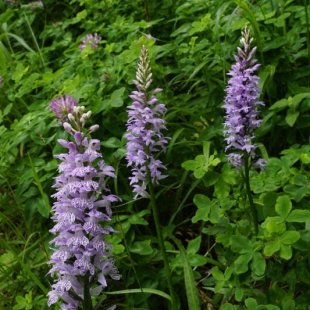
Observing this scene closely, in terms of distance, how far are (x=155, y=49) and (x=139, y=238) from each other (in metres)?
1.37

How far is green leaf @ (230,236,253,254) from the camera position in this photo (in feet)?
7.25

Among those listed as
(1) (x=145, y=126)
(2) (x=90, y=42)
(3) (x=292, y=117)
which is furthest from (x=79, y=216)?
(2) (x=90, y=42)

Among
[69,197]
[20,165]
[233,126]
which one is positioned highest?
[69,197]

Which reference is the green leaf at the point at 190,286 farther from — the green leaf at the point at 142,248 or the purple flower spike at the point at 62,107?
the purple flower spike at the point at 62,107

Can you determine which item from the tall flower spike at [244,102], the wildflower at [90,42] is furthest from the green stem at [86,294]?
the wildflower at [90,42]

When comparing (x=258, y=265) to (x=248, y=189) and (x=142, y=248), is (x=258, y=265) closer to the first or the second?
(x=248, y=189)

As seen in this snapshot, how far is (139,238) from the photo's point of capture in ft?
9.89

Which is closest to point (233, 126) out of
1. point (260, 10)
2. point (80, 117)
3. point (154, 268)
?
point (80, 117)

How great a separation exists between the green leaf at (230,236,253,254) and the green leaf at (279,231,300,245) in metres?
0.15

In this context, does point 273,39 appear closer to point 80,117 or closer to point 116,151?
point 116,151

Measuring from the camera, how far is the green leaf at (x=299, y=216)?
2182 mm

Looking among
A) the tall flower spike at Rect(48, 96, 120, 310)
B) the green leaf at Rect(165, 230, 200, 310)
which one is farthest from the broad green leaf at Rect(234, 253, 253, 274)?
the tall flower spike at Rect(48, 96, 120, 310)

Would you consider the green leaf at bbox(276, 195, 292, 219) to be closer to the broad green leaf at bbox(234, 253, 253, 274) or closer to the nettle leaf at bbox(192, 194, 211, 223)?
Result: the broad green leaf at bbox(234, 253, 253, 274)

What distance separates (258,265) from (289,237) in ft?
0.59
